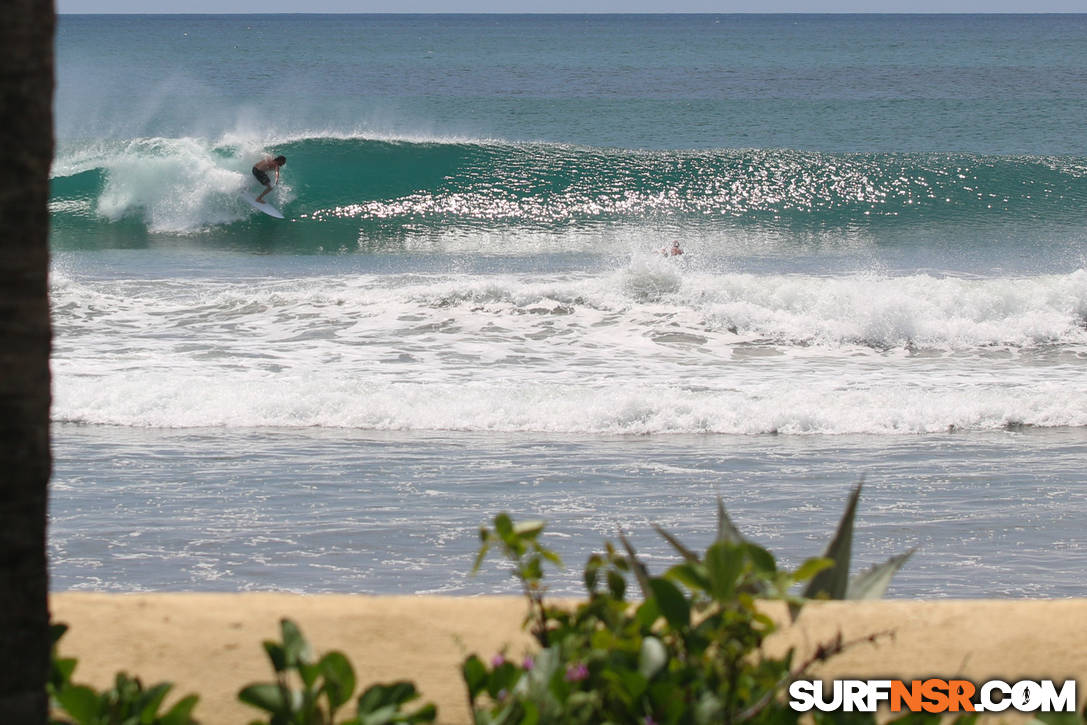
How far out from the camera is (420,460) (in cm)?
777

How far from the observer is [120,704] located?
1.98 meters

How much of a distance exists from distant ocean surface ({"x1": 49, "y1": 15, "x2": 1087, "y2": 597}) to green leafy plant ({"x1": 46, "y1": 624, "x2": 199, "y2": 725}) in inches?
124

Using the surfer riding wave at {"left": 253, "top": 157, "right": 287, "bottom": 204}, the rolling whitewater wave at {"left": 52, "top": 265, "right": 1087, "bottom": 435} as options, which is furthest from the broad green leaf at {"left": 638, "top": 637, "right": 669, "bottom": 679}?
the surfer riding wave at {"left": 253, "top": 157, "right": 287, "bottom": 204}

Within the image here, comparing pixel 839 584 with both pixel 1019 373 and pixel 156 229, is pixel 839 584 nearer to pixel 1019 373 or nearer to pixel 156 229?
pixel 1019 373

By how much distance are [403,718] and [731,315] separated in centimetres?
1203

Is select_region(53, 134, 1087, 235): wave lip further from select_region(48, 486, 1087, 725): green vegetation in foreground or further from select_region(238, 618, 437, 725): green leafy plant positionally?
select_region(238, 618, 437, 725): green leafy plant

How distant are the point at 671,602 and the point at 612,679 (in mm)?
188

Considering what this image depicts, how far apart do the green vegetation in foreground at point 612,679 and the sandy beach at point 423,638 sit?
283 mm

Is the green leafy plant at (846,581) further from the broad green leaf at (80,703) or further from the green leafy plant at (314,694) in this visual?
the broad green leaf at (80,703)

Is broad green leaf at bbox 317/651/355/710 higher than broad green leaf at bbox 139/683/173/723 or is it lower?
higher

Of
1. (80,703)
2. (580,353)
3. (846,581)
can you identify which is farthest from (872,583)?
(580,353)

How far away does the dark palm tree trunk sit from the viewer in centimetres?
179

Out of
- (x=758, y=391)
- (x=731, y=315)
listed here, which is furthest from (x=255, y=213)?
(x=758, y=391)

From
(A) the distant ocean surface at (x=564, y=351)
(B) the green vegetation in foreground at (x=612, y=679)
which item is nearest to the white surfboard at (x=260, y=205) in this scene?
(A) the distant ocean surface at (x=564, y=351)
